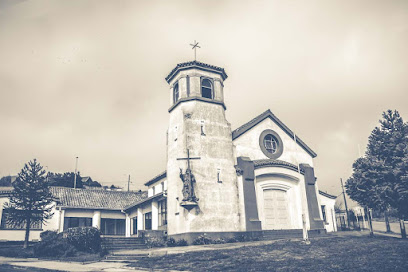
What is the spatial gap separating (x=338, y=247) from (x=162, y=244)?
12.2 metres

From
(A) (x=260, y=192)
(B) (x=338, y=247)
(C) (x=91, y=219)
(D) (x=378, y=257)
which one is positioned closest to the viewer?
(D) (x=378, y=257)

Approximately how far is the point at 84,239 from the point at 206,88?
13.9m

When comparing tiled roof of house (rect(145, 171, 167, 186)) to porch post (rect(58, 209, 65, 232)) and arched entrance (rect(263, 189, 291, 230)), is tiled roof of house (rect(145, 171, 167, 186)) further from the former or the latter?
arched entrance (rect(263, 189, 291, 230))

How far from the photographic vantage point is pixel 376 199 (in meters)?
21.7

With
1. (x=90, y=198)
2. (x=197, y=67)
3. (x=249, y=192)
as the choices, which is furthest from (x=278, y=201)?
(x=90, y=198)

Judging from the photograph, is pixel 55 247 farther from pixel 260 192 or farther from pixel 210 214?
pixel 260 192

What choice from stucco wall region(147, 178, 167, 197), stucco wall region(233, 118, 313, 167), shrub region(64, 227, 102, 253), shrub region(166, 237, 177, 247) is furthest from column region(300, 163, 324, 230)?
shrub region(64, 227, 102, 253)

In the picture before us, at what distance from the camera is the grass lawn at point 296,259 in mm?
10977

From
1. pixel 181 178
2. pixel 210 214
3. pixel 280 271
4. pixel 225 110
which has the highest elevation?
pixel 225 110

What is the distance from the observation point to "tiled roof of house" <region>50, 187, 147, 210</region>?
123ft

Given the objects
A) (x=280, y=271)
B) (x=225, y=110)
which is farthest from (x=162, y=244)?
(x=280, y=271)

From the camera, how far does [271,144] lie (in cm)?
2827

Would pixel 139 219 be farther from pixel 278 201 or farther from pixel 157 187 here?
pixel 278 201

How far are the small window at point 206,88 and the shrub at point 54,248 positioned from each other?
46.1ft
